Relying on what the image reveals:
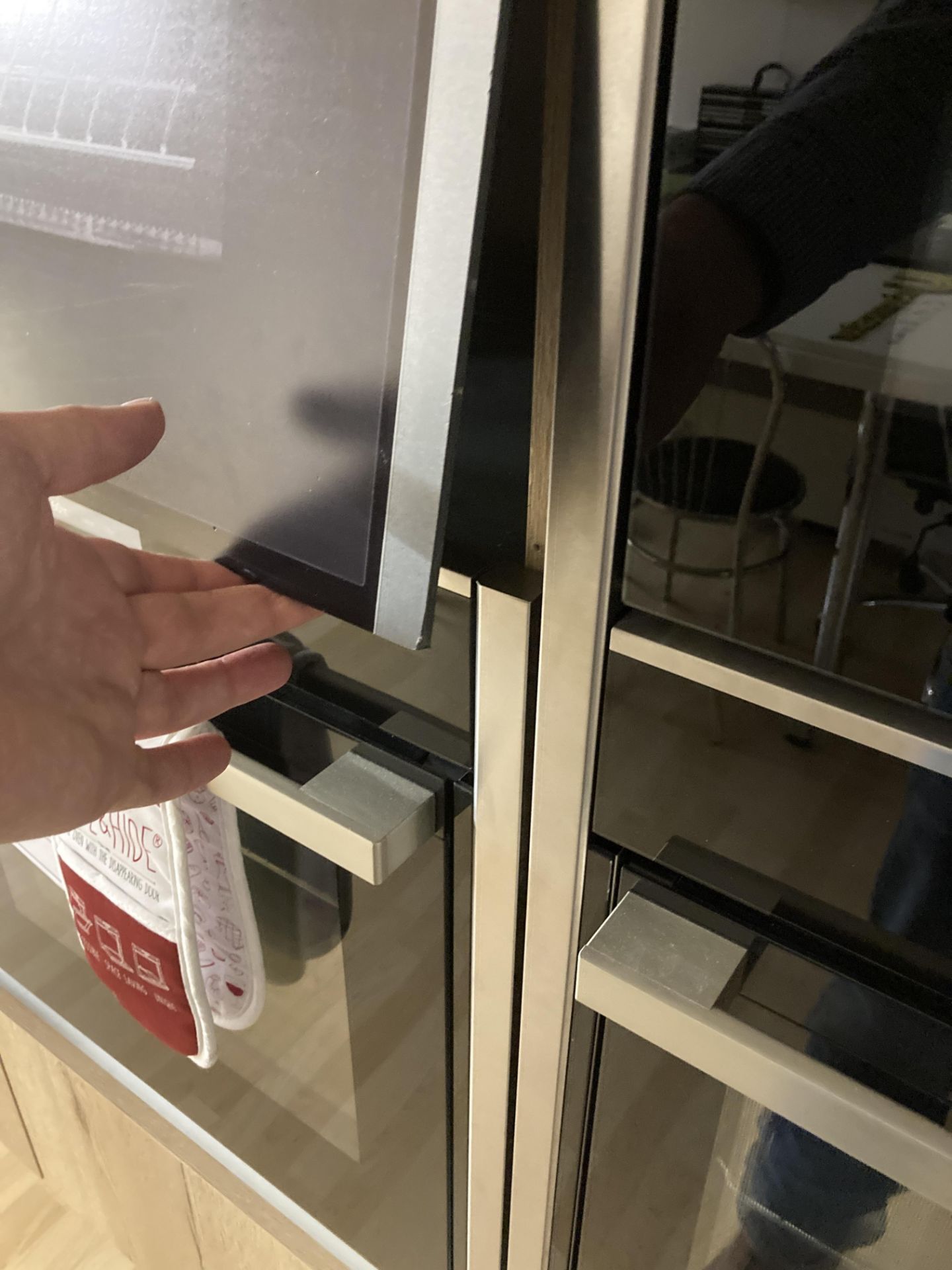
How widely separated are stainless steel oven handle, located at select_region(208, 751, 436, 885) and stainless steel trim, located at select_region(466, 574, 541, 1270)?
0.12 feet

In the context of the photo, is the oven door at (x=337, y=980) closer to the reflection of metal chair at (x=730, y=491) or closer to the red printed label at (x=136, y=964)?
the red printed label at (x=136, y=964)

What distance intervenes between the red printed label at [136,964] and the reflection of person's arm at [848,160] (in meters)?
0.61

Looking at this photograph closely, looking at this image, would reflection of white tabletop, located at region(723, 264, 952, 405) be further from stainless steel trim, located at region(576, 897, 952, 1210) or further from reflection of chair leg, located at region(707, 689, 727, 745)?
stainless steel trim, located at region(576, 897, 952, 1210)

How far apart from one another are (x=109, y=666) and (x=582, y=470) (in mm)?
302

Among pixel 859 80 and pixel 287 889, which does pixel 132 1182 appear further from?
pixel 859 80

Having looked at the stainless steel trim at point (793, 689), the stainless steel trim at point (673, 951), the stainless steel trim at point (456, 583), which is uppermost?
the stainless steel trim at point (456, 583)

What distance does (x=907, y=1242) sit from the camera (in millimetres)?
487

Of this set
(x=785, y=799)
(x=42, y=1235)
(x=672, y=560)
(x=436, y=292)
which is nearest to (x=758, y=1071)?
(x=785, y=799)

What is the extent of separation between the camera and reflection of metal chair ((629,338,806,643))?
34 cm

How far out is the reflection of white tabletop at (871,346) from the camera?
30cm

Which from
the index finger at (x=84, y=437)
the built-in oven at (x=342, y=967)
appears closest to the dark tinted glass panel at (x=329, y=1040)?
the built-in oven at (x=342, y=967)

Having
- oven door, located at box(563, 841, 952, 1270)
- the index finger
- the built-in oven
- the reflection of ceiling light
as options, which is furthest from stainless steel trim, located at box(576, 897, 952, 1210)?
the reflection of ceiling light

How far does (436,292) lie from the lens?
33 centimetres

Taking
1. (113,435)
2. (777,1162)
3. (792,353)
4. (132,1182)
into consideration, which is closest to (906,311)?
(792,353)
